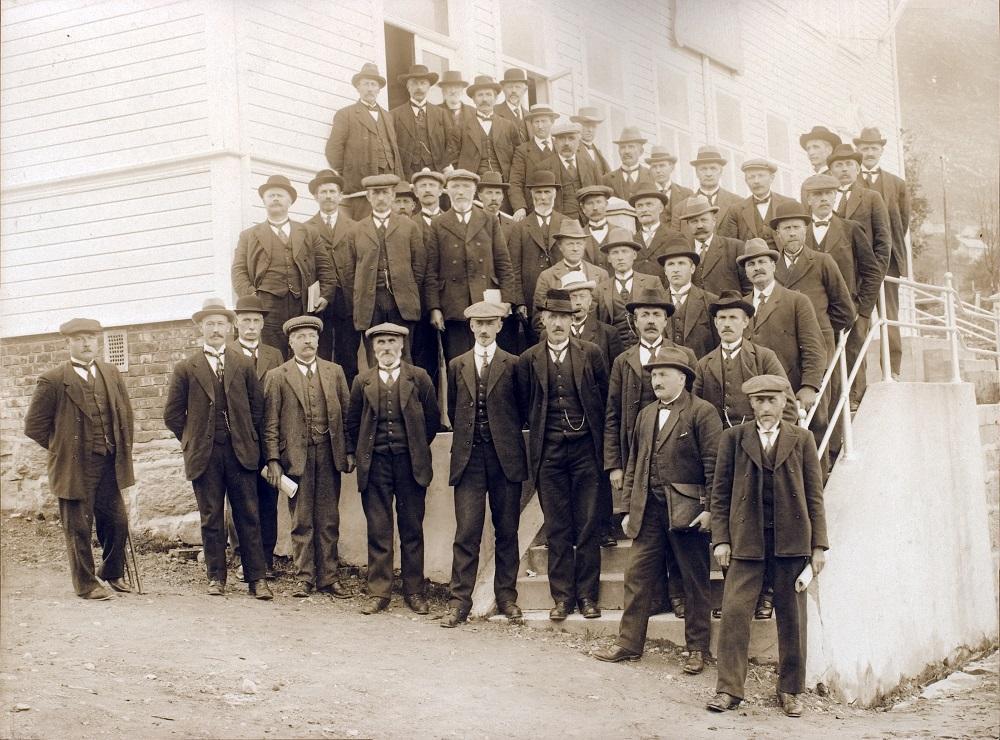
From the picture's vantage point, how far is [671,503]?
6719 millimetres

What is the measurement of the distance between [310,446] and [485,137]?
13.1ft

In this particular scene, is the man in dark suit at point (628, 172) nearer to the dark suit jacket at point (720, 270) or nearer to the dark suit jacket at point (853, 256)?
the dark suit jacket at point (720, 270)

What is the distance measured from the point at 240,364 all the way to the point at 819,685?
14.9 ft

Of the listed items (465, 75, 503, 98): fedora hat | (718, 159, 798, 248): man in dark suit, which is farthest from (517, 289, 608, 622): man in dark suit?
(465, 75, 503, 98): fedora hat

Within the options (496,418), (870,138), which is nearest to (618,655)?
(496,418)

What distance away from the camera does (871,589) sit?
788 centimetres

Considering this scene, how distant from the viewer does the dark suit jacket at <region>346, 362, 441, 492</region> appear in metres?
7.66

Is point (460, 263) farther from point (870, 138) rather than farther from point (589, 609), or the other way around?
point (870, 138)

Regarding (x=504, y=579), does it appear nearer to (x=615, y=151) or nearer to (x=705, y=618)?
(x=705, y=618)

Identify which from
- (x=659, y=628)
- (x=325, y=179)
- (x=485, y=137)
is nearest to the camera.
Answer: (x=659, y=628)

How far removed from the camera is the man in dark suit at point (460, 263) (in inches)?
339

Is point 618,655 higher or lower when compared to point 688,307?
lower

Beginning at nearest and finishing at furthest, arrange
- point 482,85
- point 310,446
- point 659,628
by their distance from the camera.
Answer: point 659,628 < point 310,446 < point 482,85

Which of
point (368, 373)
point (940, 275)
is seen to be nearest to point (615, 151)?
point (368, 373)
